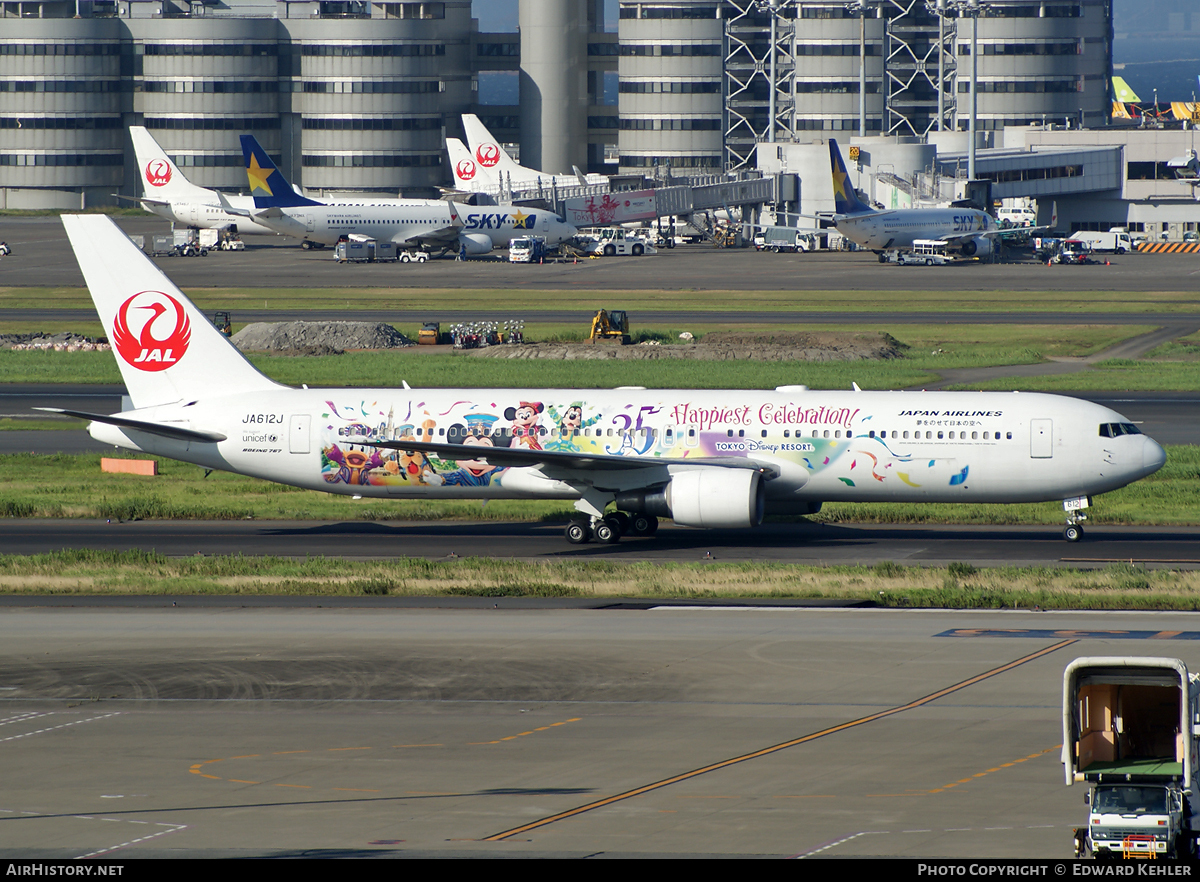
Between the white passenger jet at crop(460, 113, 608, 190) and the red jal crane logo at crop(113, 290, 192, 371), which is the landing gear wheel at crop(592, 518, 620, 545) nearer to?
the red jal crane logo at crop(113, 290, 192, 371)

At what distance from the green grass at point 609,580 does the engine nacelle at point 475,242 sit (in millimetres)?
115917

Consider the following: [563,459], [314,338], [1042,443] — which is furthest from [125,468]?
[314,338]

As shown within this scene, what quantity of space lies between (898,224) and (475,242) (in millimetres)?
42820

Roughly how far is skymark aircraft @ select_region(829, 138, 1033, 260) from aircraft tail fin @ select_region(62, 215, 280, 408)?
10685 centimetres

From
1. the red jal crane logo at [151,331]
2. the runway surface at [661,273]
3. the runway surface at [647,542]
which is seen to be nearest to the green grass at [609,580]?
the runway surface at [647,542]

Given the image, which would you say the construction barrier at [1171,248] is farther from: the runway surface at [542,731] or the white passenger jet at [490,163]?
the runway surface at [542,731]

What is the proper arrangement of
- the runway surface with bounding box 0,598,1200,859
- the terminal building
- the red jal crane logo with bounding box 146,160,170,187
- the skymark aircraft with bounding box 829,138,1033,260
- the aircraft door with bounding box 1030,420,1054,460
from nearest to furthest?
1. the runway surface with bounding box 0,598,1200,859
2. the aircraft door with bounding box 1030,420,1054,460
3. the skymark aircraft with bounding box 829,138,1033,260
4. the red jal crane logo with bounding box 146,160,170,187
5. the terminal building

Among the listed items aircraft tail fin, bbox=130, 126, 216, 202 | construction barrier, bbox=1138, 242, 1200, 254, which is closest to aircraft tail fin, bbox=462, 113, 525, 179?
aircraft tail fin, bbox=130, 126, 216, 202

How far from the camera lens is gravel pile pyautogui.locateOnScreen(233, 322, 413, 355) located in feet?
291

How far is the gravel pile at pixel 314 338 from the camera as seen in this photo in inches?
3489

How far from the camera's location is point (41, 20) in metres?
192

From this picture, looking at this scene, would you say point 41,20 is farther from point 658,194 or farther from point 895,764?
point 895,764

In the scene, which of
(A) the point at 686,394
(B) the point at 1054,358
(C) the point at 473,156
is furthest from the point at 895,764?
(C) the point at 473,156
